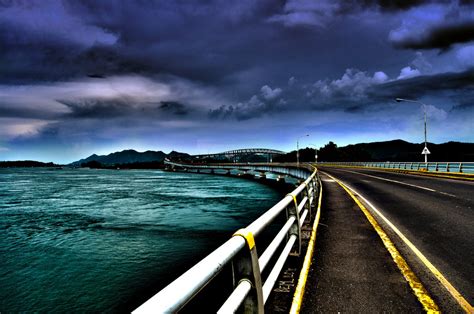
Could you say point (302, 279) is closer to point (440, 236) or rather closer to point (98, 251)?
point (440, 236)

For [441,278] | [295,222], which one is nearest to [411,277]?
[441,278]

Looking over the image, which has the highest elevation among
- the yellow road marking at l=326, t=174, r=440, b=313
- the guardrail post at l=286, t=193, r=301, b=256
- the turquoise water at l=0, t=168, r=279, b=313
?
the guardrail post at l=286, t=193, r=301, b=256

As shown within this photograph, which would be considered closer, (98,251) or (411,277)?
(411,277)

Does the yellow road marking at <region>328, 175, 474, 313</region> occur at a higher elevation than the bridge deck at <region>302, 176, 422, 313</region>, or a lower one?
higher

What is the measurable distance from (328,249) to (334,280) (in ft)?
5.83

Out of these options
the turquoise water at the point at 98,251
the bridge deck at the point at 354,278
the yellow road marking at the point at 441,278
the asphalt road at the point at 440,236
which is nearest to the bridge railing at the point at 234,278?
the bridge deck at the point at 354,278

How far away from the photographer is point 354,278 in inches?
193

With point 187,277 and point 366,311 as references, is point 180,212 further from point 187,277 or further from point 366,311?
point 187,277

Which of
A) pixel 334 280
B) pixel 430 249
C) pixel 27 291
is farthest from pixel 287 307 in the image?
pixel 27 291

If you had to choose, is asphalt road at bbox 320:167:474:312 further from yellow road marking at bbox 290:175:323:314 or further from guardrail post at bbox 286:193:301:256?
guardrail post at bbox 286:193:301:256

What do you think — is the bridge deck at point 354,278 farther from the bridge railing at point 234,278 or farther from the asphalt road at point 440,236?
the bridge railing at point 234,278

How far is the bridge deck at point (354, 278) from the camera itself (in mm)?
4004

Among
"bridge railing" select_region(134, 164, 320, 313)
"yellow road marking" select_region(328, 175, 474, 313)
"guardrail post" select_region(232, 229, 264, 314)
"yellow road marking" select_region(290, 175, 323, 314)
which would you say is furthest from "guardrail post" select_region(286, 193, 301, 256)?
"guardrail post" select_region(232, 229, 264, 314)

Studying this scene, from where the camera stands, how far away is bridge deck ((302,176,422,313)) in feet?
13.1
